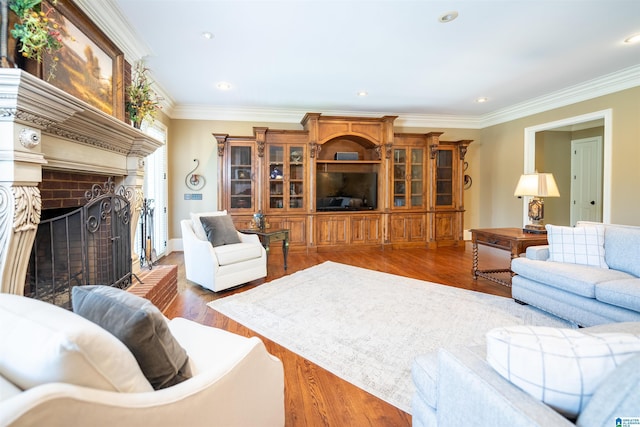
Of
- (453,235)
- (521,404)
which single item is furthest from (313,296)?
(453,235)

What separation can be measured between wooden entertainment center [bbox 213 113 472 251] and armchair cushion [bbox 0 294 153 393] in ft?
15.1

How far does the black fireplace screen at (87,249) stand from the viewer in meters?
2.09

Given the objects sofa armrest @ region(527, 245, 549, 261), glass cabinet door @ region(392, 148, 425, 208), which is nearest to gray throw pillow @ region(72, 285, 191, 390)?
sofa armrest @ region(527, 245, 549, 261)

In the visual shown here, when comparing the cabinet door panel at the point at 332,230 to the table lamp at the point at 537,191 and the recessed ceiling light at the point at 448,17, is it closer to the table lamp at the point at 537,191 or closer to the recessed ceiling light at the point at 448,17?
the table lamp at the point at 537,191

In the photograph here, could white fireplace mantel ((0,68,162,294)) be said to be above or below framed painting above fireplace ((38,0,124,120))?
below

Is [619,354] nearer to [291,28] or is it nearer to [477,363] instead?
[477,363]

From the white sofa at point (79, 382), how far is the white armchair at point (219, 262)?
7.84 ft

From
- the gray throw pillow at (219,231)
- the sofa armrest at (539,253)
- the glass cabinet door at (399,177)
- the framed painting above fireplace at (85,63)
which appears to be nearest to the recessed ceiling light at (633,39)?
the sofa armrest at (539,253)

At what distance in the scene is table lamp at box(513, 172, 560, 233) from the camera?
11.3 ft

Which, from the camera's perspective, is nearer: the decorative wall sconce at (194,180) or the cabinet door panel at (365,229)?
the decorative wall sconce at (194,180)

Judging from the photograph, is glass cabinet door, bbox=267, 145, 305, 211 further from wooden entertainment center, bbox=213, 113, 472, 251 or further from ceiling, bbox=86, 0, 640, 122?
ceiling, bbox=86, 0, 640, 122

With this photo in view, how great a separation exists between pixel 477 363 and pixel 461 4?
2.80 m

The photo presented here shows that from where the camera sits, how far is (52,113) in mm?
1544

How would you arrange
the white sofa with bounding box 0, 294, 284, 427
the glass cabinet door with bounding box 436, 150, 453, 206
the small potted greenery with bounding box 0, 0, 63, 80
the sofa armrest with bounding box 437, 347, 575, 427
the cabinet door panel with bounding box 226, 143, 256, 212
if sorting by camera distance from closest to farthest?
the white sofa with bounding box 0, 294, 284, 427, the sofa armrest with bounding box 437, 347, 575, 427, the small potted greenery with bounding box 0, 0, 63, 80, the cabinet door panel with bounding box 226, 143, 256, 212, the glass cabinet door with bounding box 436, 150, 453, 206
